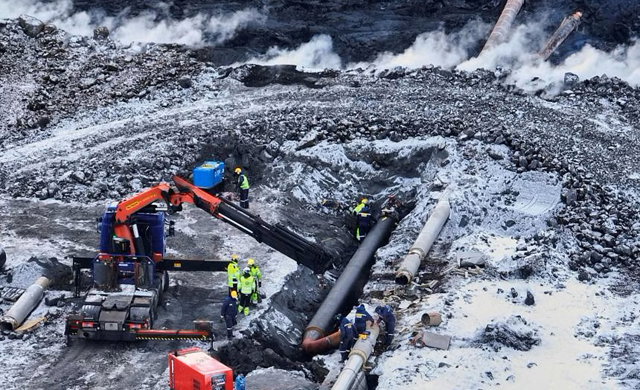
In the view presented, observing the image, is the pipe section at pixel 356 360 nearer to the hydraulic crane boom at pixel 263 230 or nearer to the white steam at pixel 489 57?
the hydraulic crane boom at pixel 263 230

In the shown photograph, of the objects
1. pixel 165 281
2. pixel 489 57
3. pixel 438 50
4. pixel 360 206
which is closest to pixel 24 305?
pixel 165 281

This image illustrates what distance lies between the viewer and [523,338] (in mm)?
17734

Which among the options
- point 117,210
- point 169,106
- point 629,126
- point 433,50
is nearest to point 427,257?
point 117,210

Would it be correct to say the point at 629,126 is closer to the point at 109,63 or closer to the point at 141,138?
the point at 141,138

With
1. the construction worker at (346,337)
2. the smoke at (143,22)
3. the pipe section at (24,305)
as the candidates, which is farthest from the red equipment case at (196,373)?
the smoke at (143,22)

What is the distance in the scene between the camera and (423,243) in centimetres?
2117

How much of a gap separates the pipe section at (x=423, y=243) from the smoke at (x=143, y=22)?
1397 centimetres

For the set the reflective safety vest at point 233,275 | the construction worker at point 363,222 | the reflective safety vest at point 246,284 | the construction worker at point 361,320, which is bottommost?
the construction worker at point 363,222

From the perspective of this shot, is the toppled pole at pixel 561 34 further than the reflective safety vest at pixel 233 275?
Yes

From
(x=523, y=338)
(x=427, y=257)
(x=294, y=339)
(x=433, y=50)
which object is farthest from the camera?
(x=433, y=50)

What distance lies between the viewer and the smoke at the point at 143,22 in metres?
33.5

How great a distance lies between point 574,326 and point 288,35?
19.0 metres

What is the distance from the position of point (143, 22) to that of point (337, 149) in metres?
12.4

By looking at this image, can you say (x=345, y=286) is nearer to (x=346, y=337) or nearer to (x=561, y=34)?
(x=346, y=337)
